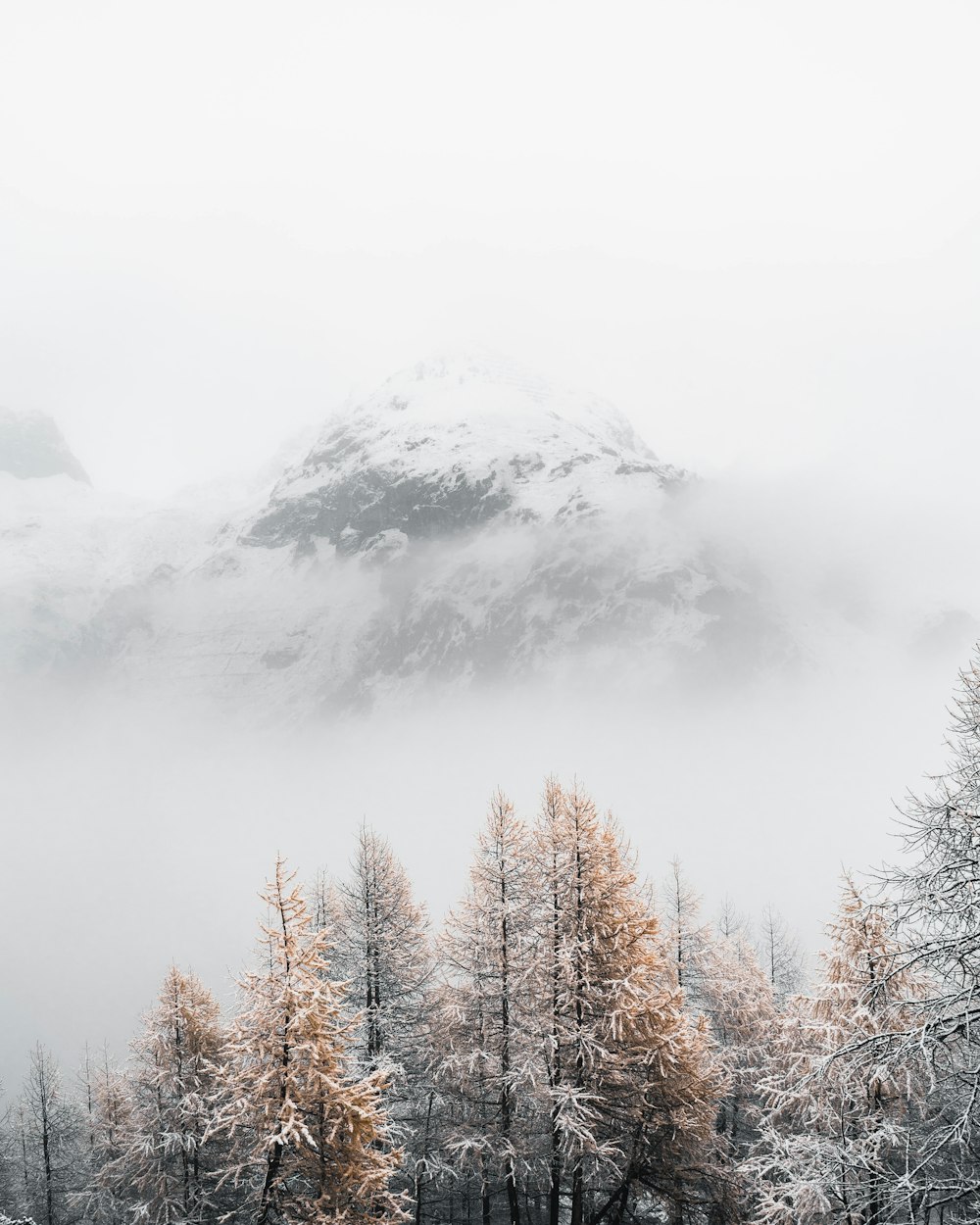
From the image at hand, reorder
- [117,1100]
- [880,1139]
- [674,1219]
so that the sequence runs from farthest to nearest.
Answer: [117,1100] → [674,1219] → [880,1139]

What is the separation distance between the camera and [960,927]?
7.48 m

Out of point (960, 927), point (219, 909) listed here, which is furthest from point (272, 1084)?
point (219, 909)

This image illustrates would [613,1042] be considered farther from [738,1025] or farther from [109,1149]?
[109,1149]

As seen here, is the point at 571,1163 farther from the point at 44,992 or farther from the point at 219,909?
the point at 219,909

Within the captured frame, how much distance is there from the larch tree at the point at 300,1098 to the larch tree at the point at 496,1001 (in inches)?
173

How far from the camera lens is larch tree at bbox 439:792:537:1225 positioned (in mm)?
15320

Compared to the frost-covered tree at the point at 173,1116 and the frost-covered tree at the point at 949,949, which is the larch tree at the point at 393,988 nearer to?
A: the frost-covered tree at the point at 173,1116

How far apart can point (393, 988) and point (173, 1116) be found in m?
6.90

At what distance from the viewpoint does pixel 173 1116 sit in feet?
61.7

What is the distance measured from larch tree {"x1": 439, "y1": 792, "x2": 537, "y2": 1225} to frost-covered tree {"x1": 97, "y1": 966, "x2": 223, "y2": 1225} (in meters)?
A: 7.56

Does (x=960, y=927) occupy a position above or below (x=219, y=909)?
above

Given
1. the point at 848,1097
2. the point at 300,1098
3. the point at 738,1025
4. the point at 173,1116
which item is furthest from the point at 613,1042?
the point at 173,1116

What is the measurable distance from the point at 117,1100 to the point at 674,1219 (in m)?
21.4

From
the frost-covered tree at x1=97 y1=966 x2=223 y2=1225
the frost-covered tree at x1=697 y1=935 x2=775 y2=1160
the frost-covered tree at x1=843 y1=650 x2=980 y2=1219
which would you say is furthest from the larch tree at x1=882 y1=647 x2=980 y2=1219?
the frost-covered tree at x1=97 y1=966 x2=223 y2=1225
